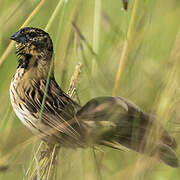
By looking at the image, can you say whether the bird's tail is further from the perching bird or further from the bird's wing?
the bird's wing

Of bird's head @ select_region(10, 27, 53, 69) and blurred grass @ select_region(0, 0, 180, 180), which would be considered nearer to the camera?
blurred grass @ select_region(0, 0, 180, 180)

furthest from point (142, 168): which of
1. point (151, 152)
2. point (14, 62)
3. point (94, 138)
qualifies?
point (14, 62)

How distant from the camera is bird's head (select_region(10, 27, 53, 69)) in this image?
2.15 m

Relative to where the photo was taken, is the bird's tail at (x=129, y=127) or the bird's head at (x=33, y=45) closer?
the bird's tail at (x=129, y=127)

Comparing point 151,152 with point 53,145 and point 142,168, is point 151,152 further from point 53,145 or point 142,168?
point 53,145

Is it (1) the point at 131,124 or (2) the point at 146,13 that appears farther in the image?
(2) the point at 146,13

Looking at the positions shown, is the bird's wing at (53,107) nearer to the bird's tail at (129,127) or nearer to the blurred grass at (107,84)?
the blurred grass at (107,84)

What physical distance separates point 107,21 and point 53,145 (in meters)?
0.76

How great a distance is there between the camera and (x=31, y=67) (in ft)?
7.40

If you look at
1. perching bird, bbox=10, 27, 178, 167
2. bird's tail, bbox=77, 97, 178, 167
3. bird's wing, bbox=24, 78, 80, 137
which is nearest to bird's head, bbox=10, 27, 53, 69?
perching bird, bbox=10, 27, 178, 167

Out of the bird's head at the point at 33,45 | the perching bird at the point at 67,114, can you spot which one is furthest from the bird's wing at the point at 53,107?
the bird's head at the point at 33,45

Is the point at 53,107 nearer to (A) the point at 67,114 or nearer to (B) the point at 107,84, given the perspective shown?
(A) the point at 67,114

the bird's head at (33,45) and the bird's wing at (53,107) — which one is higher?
the bird's head at (33,45)

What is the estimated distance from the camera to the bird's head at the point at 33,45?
215cm
